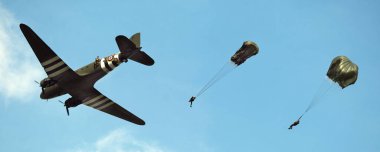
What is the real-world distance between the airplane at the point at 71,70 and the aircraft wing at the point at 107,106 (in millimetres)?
672

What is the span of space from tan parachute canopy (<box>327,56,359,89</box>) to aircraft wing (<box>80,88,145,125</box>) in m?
18.3

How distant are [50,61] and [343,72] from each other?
22.0 meters

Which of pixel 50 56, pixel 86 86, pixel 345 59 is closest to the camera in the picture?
pixel 345 59

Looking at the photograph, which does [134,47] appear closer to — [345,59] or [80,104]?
[80,104]

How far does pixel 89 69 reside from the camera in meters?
37.9

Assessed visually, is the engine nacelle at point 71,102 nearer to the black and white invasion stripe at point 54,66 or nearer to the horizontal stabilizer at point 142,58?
the black and white invasion stripe at point 54,66

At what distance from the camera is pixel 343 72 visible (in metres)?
34.0

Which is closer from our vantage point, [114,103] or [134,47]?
[134,47]

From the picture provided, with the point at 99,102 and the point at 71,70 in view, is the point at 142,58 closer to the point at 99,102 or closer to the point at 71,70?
the point at 71,70

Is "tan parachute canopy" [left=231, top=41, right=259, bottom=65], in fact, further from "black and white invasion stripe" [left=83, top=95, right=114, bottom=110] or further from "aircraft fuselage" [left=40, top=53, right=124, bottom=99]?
"black and white invasion stripe" [left=83, top=95, right=114, bottom=110]

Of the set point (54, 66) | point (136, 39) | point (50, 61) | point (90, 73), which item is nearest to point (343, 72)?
point (136, 39)

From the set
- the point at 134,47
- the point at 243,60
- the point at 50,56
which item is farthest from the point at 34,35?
the point at 243,60

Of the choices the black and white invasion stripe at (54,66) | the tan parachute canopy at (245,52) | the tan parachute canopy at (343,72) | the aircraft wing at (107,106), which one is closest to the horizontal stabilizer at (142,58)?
the black and white invasion stripe at (54,66)

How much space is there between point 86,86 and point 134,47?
631 cm
